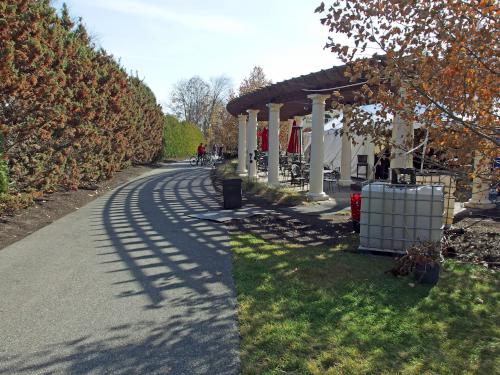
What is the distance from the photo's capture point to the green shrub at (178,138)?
35812 mm

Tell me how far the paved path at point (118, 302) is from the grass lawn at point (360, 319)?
0.31 m

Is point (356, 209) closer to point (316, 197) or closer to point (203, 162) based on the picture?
point (316, 197)

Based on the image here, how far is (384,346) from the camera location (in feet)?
12.0

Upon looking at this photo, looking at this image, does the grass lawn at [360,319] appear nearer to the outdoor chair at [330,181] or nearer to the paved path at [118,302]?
the paved path at [118,302]

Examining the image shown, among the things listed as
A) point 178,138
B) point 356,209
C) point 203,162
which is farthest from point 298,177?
point 178,138

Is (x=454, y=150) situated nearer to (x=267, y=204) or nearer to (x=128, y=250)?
(x=128, y=250)

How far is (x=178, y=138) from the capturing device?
4056 centimetres

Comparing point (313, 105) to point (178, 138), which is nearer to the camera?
point (313, 105)

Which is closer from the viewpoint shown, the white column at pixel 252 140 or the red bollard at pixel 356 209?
the red bollard at pixel 356 209

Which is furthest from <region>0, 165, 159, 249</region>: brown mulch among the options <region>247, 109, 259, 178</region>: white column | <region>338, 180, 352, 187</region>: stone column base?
<region>338, 180, 352, 187</region>: stone column base

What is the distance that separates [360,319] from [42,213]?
8271 millimetres

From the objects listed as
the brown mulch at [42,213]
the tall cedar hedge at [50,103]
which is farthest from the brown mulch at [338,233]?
the tall cedar hedge at [50,103]

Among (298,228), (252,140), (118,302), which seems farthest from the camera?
(252,140)

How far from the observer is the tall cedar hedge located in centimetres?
907
